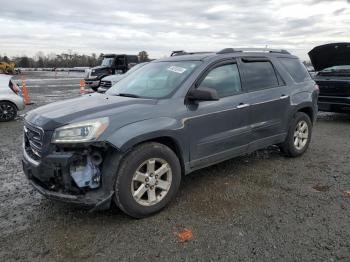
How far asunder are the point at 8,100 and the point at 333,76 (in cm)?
913

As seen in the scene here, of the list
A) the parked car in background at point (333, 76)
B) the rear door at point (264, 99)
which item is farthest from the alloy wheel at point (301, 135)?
the parked car in background at point (333, 76)

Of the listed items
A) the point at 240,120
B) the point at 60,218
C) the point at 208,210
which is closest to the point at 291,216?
the point at 208,210

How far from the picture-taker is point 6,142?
7.75m

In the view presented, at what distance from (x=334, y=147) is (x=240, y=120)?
10.1 feet

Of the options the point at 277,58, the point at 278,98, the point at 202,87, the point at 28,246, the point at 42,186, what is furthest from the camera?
the point at 277,58

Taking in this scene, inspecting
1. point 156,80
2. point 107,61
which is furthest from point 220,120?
point 107,61

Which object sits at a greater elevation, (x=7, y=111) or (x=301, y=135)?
(x=301, y=135)

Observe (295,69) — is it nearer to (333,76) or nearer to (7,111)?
(333,76)

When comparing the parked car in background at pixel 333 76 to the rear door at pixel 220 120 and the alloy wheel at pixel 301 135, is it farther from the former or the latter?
the rear door at pixel 220 120

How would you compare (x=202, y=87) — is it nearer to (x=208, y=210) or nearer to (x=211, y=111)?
(x=211, y=111)

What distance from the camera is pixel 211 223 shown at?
3.84 metres

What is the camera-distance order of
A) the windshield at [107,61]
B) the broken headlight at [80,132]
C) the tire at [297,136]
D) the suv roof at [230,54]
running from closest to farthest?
the broken headlight at [80,132]
the suv roof at [230,54]
the tire at [297,136]
the windshield at [107,61]

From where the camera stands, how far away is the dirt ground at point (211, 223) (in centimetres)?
332

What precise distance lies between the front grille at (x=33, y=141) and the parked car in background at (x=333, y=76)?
25.8 ft
